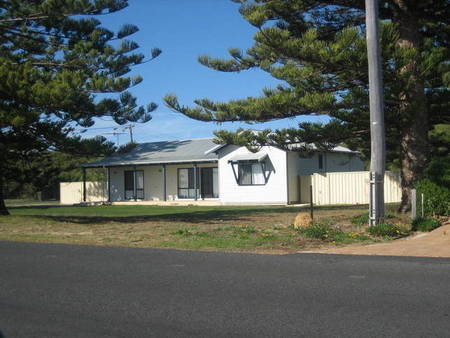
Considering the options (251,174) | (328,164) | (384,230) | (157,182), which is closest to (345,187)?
(328,164)

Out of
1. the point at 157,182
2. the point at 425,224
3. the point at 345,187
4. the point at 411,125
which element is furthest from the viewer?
the point at 157,182

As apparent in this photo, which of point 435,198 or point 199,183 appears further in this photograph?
point 199,183

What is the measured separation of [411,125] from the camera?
17.3 meters

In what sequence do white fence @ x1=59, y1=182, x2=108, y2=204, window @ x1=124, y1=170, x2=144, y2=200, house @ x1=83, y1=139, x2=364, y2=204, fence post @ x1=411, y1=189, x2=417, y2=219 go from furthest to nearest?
white fence @ x1=59, y1=182, x2=108, y2=204 → window @ x1=124, y1=170, x2=144, y2=200 → house @ x1=83, y1=139, x2=364, y2=204 → fence post @ x1=411, y1=189, x2=417, y2=219

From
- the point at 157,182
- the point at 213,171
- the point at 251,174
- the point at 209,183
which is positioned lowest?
the point at 209,183

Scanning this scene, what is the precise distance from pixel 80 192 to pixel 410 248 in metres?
32.0

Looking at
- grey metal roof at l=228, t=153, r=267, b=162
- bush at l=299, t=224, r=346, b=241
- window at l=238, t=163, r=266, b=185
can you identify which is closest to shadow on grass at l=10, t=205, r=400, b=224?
grey metal roof at l=228, t=153, r=267, b=162

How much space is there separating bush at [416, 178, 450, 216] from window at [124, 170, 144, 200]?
2412 centimetres

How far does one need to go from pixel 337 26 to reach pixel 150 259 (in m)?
11.4

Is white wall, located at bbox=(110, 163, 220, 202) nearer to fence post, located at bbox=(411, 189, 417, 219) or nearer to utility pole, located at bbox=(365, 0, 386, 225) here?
utility pole, located at bbox=(365, 0, 386, 225)

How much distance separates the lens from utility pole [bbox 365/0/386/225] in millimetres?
14508

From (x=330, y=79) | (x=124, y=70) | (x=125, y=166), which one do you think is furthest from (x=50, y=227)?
(x=125, y=166)

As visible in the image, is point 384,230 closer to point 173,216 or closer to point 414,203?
point 414,203

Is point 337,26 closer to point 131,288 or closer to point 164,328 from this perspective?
point 131,288
